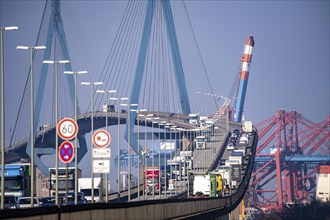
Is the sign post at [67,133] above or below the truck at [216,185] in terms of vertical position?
above

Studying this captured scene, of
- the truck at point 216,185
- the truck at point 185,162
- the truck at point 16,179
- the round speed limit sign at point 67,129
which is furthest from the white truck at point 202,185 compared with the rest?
the round speed limit sign at point 67,129

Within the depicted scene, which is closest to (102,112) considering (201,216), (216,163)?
(216,163)

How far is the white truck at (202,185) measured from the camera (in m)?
99.8

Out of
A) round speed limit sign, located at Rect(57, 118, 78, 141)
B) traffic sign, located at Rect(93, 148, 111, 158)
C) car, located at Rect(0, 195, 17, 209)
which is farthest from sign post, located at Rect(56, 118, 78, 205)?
car, located at Rect(0, 195, 17, 209)

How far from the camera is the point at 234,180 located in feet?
464

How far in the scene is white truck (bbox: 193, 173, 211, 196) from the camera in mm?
99750

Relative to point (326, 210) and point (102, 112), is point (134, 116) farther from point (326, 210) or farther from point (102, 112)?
point (326, 210)

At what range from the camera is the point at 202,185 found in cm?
10088

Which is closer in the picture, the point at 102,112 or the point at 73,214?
the point at 73,214

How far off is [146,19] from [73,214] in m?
107

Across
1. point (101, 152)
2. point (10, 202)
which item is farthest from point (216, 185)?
point (101, 152)

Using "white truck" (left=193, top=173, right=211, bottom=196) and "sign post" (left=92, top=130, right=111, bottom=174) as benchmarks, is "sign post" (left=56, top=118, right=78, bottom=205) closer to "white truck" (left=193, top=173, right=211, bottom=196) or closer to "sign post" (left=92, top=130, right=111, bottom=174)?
"sign post" (left=92, top=130, right=111, bottom=174)

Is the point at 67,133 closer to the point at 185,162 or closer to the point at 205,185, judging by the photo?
the point at 205,185

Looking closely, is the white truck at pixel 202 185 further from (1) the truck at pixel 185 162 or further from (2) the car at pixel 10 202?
(2) the car at pixel 10 202
